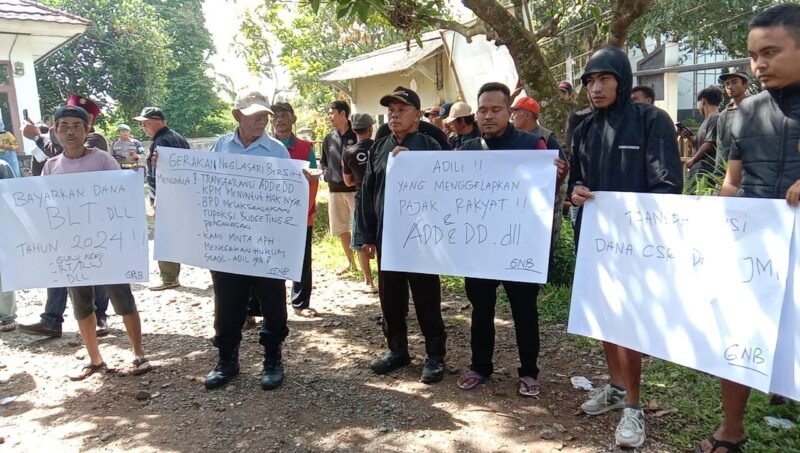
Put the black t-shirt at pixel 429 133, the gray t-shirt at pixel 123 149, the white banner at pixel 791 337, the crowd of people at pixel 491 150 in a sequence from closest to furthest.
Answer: the white banner at pixel 791 337, the crowd of people at pixel 491 150, the black t-shirt at pixel 429 133, the gray t-shirt at pixel 123 149

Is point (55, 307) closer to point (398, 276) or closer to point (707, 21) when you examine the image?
point (398, 276)

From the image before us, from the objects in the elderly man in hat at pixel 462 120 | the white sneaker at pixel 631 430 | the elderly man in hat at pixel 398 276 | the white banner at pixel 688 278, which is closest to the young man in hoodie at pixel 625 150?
the white sneaker at pixel 631 430

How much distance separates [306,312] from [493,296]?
2436 millimetres

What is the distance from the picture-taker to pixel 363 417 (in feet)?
11.0

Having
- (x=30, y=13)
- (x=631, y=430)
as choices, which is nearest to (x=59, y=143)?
(x=631, y=430)

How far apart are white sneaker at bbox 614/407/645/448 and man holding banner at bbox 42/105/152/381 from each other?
3208mm

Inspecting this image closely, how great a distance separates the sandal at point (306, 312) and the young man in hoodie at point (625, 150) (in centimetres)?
311

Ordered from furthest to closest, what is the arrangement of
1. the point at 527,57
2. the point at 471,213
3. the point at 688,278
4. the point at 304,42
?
the point at 304,42
the point at 527,57
the point at 471,213
the point at 688,278

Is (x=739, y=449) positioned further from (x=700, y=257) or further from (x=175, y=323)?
(x=175, y=323)

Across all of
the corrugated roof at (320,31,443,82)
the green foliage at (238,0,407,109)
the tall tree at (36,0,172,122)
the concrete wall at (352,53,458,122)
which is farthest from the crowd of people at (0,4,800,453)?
the tall tree at (36,0,172,122)

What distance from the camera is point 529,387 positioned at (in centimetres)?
346

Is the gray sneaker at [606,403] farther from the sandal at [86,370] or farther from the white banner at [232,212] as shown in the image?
the sandal at [86,370]

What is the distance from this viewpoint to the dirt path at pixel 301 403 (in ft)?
10.2

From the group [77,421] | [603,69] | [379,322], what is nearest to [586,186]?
[603,69]
